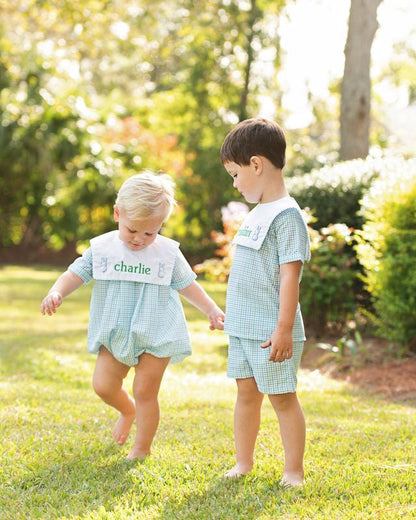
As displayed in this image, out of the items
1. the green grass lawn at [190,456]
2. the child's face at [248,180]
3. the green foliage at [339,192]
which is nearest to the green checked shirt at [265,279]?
the child's face at [248,180]

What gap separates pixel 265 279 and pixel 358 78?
340 inches

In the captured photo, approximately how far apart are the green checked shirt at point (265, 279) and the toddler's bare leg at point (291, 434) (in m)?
0.28

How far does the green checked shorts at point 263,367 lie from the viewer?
10.7ft

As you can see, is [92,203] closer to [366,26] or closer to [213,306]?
[366,26]

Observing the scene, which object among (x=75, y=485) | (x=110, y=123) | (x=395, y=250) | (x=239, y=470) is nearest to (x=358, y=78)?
(x=395, y=250)

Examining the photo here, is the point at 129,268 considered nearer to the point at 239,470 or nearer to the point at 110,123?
the point at 239,470

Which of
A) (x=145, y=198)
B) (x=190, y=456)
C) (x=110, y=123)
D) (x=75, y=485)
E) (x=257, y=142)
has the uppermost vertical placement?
(x=110, y=123)

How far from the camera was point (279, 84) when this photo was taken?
18656 mm

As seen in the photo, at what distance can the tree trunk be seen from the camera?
11.2m

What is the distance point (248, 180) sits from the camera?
11.0 ft

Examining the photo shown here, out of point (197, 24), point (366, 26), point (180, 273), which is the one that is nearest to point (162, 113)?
point (197, 24)

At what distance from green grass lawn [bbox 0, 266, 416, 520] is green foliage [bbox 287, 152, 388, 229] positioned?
2.25 m

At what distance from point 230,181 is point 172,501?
14.9 m

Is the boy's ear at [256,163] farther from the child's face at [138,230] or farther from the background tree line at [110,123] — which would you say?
the background tree line at [110,123]
